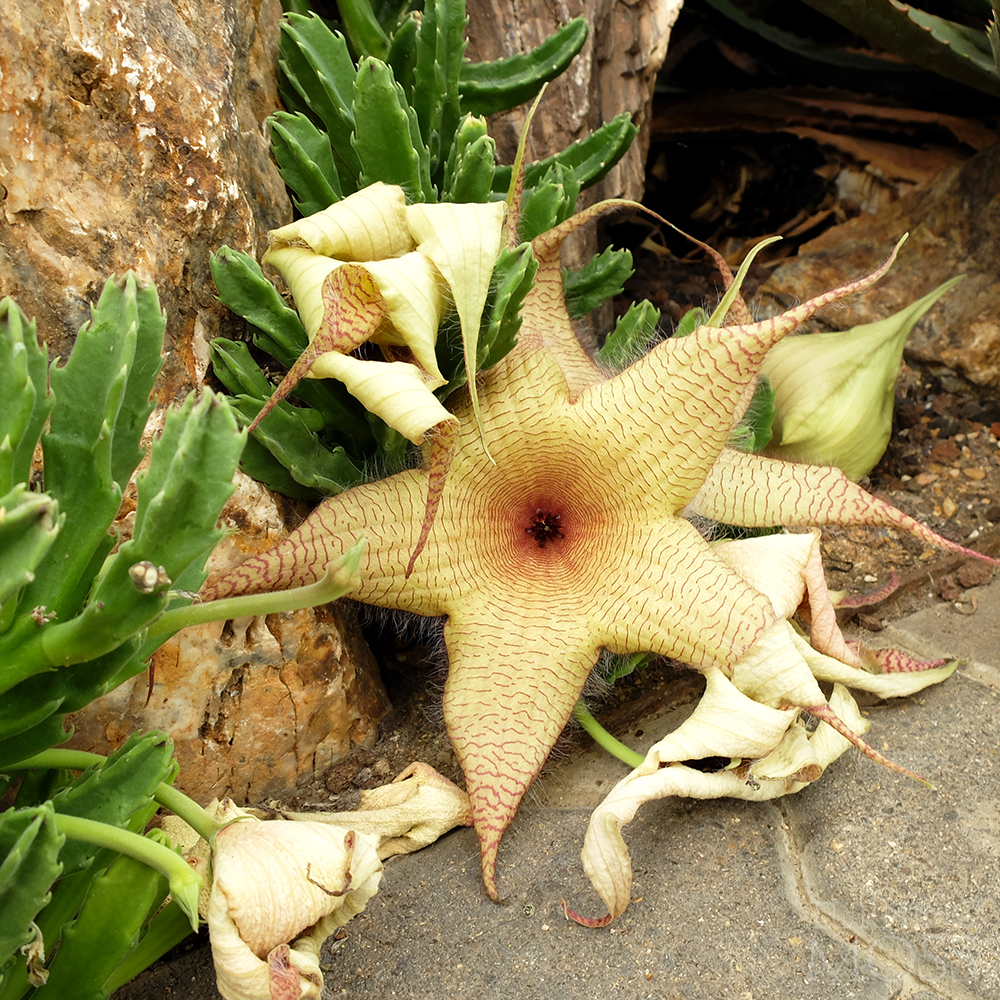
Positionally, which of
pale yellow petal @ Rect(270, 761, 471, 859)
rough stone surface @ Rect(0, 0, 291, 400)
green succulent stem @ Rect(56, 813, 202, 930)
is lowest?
pale yellow petal @ Rect(270, 761, 471, 859)

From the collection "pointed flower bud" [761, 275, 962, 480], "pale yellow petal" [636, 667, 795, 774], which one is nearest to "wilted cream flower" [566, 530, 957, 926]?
"pale yellow petal" [636, 667, 795, 774]

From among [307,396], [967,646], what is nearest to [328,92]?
[307,396]

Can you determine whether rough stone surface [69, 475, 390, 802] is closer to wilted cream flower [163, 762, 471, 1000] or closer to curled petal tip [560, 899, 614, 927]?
wilted cream flower [163, 762, 471, 1000]

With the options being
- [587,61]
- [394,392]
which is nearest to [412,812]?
[394,392]

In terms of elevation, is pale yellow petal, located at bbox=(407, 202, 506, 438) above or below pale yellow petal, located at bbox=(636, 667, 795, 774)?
above

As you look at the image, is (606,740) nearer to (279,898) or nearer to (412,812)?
(412,812)

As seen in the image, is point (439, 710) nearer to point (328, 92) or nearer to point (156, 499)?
point (156, 499)

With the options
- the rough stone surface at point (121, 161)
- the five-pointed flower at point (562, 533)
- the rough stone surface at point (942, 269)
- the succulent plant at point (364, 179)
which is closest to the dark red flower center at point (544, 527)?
the five-pointed flower at point (562, 533)
